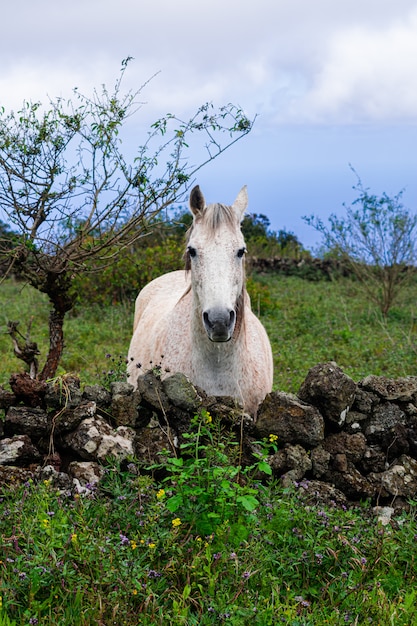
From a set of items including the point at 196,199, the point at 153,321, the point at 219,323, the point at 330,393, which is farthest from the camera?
the point at 153,321

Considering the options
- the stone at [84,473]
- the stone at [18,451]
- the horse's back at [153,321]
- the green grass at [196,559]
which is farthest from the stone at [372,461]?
the stone at [18,451]

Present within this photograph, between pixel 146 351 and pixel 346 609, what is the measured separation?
11.8 ft

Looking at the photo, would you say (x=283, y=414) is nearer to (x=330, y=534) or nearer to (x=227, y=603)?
(x=330, y=534)

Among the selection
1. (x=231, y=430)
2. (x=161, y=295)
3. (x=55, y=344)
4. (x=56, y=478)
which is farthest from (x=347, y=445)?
(x=161, y=295)

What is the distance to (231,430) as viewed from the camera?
14.1 feet

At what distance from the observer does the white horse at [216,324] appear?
4.25 metres

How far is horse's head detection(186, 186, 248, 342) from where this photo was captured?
4148 mm

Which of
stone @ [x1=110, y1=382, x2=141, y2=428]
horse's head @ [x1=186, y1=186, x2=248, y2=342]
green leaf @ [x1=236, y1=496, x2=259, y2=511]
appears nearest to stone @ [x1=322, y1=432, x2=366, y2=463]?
horse's head @ [x1=186, y1=186, x2=248, y2=342]

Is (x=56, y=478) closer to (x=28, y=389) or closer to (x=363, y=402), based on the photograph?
(x=28, y=389)

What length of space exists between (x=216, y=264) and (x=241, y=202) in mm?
866

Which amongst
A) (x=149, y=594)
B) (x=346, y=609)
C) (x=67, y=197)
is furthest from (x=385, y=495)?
(x=67, y=197)

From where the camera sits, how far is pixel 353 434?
457cm

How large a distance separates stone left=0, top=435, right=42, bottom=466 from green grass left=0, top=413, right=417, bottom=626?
355 mm

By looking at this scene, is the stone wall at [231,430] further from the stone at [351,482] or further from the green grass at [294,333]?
the green grass at [294,333]
